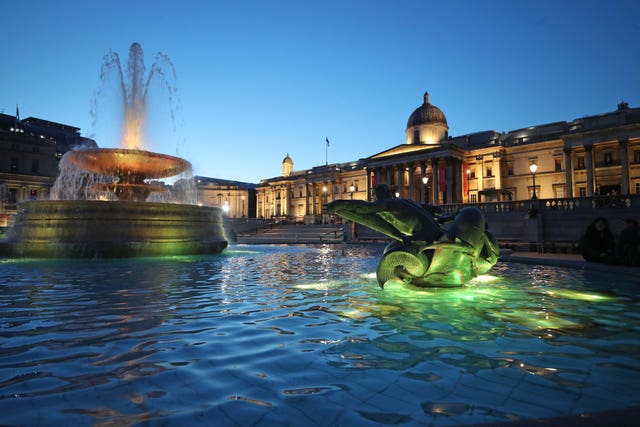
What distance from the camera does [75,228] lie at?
39.5ft

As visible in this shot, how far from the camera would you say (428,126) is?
55.1 metres

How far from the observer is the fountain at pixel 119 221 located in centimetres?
1198

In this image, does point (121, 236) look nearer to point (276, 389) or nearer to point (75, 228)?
point (75, 228)

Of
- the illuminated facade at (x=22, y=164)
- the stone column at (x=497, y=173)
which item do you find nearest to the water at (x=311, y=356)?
the stone column at (x=497, y=173)

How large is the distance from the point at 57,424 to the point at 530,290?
23.5 ft

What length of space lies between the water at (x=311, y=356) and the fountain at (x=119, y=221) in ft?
19.2

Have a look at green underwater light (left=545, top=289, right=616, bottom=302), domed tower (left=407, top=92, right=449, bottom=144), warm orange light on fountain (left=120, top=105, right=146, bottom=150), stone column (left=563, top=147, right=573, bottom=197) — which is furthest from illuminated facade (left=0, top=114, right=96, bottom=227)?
stone column (left=563, top=147, right=573, bottom=197)

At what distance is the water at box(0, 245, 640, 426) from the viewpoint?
2338 millimetres

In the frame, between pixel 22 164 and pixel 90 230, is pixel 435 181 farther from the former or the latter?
pixel 22 164

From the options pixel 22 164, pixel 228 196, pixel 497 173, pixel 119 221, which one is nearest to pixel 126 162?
pixel 119 221

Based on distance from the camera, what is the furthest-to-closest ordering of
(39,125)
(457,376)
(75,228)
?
(39,125), (75,228), (457,376)

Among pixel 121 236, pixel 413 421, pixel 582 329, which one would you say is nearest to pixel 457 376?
pixel 413 421

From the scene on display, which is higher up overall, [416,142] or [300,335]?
[416,142]

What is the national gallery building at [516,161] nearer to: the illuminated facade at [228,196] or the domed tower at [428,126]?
the domed tower at [428,126]
